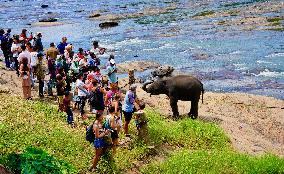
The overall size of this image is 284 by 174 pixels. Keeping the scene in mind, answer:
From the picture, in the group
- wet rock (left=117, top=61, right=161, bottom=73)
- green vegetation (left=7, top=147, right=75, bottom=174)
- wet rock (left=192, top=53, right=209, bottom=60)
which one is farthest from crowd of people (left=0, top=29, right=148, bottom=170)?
wet rock (left=192, top=53, right=209, bottom=60)

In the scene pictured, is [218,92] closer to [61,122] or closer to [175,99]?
[175,99]

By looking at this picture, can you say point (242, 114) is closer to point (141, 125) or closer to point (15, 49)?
point (141, 125)

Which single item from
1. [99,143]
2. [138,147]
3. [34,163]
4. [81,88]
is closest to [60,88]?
[81,88]

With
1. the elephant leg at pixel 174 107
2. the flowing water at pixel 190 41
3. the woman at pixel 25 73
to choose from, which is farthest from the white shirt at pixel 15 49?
the flowing water at pixel 190 41

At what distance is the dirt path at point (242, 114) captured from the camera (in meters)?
16.5

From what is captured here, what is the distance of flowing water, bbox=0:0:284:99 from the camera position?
26.6 meters

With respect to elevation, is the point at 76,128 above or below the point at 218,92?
above

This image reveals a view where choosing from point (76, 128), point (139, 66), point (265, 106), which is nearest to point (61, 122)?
point (76, 128)

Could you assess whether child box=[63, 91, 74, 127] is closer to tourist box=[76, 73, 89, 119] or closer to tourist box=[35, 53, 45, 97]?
tourist box=[76, 73, 89, 119]

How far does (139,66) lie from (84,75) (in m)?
12.2

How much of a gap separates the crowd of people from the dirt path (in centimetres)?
149

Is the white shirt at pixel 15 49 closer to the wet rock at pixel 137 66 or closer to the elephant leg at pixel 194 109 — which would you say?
the elephant leg at pixel 194 109

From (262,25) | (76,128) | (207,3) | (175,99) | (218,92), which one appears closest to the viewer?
(76,128)

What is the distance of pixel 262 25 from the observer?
4091 cm
